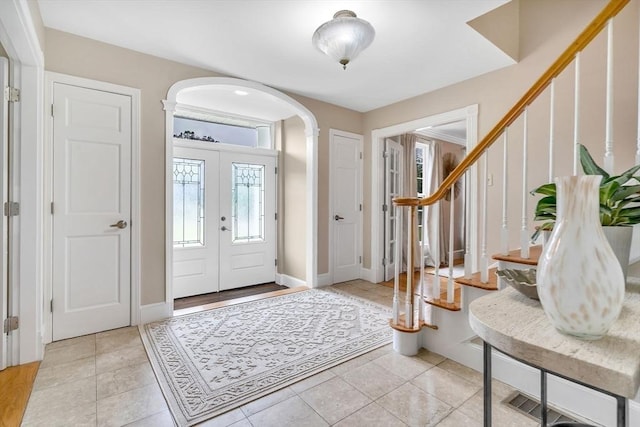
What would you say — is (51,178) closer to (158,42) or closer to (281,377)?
(158,42)

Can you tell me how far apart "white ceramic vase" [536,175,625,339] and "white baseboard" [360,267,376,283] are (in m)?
3.61

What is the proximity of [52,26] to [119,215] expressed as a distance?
4.96 feet

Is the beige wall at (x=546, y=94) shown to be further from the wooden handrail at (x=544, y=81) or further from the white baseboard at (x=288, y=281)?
the white baseboard at (x=288, y=281)

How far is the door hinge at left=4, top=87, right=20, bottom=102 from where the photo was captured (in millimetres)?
1930

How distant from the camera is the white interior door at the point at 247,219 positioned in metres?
4.02

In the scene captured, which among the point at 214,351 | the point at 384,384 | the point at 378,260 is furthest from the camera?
the point at 378,260

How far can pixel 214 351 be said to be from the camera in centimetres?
222

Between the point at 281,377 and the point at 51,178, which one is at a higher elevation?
the point at 51,178

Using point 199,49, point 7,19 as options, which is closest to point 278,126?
point 199,49

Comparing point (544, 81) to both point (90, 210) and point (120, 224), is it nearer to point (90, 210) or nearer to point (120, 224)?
point (120, 224)

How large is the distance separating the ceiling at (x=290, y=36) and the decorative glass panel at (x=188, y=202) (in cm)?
124

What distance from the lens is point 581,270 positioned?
646 mm

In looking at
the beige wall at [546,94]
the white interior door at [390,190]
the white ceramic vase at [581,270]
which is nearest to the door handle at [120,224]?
the white ceramic vase at [581,270]

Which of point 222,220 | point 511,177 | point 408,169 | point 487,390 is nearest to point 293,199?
point 222,220
